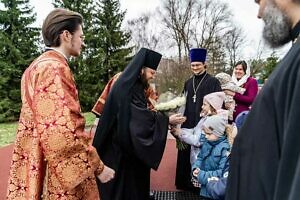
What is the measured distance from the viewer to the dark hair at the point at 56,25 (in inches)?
94.7

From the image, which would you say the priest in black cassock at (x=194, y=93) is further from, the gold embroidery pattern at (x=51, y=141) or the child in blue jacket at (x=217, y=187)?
the gold embroidery pattern at (x=51, y=141)

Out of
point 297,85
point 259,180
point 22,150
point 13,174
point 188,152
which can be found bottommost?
point 188,152

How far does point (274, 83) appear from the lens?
1086 mm

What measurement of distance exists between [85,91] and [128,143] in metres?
21.0

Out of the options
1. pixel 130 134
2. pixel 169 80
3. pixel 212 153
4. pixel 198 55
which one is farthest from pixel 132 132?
pixel 169 80

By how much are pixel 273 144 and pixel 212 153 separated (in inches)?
91.5

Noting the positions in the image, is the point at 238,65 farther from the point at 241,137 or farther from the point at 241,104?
the point at 241,137

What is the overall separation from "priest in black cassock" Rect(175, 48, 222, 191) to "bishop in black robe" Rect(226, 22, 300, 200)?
415 centimetres

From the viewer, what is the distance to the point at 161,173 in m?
7.02

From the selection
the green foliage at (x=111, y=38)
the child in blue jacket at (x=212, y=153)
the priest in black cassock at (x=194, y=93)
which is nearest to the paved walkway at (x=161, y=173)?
the priest in black cassock at (x=194, y=93)

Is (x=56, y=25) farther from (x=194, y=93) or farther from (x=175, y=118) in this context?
(x=194, y=93)

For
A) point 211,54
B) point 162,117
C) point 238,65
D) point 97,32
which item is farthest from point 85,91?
point 162,117

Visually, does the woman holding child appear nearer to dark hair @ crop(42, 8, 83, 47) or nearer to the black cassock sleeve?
the black cassock sleeve

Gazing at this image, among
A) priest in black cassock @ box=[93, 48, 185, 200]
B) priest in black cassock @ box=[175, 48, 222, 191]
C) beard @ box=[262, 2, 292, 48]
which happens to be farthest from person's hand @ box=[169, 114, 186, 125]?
beard @ box=[262, 2, 292, 48]
